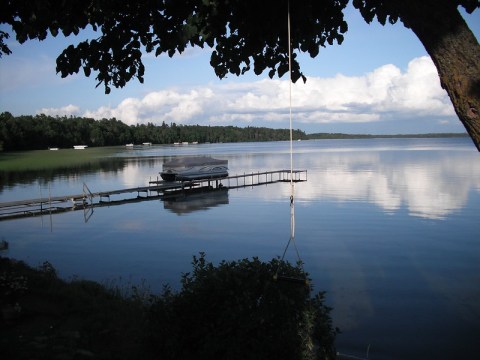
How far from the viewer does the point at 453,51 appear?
2529 millimetres

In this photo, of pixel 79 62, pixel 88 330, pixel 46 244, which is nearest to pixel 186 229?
pixel 46 244

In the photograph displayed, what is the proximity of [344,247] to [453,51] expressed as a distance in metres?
14.0

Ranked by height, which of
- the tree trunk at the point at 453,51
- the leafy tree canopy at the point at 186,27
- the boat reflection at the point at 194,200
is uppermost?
the leafy tree canopy at the point at 186,27

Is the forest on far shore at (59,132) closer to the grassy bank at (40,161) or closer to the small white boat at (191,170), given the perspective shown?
the grassy bank at (40,161)

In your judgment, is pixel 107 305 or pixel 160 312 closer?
pixel 160 312

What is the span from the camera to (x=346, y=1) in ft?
16.6

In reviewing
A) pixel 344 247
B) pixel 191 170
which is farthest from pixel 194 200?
pixel 344 247

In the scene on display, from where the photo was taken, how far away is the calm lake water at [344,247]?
8.91m

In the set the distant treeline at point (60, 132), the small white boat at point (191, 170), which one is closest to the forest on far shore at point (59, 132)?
the distant treeline at point (60, 132)

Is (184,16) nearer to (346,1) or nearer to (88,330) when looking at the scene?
(346,1)

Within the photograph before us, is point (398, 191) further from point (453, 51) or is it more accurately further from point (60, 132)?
point (60, 132)

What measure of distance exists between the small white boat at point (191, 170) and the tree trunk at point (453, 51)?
37636 millimetres

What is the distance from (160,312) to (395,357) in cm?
519

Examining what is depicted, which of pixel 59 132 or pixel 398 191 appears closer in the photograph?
pixel 398 191
